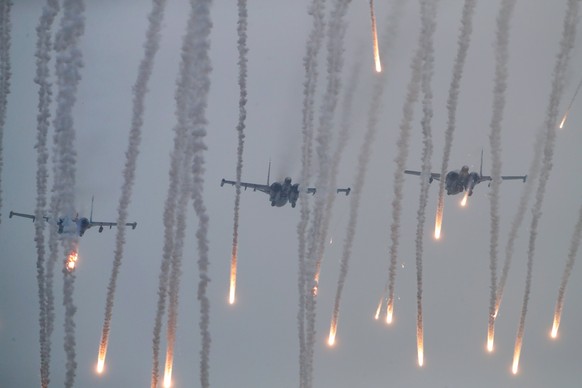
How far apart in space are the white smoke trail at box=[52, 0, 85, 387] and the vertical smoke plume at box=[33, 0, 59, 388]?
99cm

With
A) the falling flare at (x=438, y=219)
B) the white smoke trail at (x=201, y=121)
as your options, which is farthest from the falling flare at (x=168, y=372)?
the falling flare at (x=438, y=219)

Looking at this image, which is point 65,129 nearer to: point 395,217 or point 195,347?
point 395,217

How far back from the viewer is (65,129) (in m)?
35.8

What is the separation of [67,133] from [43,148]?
84.2 inches

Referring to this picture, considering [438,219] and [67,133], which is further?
[438,219]

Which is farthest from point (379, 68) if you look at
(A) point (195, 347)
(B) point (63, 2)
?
(A) point (195, 347)

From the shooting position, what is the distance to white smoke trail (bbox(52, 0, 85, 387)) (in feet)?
109

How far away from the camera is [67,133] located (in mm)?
35812

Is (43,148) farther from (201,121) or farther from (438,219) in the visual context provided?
(438,219)

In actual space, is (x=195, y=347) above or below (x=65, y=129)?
above

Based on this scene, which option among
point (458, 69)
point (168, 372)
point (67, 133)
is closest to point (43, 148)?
point (67, 133)

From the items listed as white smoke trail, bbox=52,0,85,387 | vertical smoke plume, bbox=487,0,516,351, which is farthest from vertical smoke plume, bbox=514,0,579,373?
white smoke trail, bbox=52,0,85,387

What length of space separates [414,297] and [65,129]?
45929 millimetres

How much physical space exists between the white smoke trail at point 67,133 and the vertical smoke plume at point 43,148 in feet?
3.26
